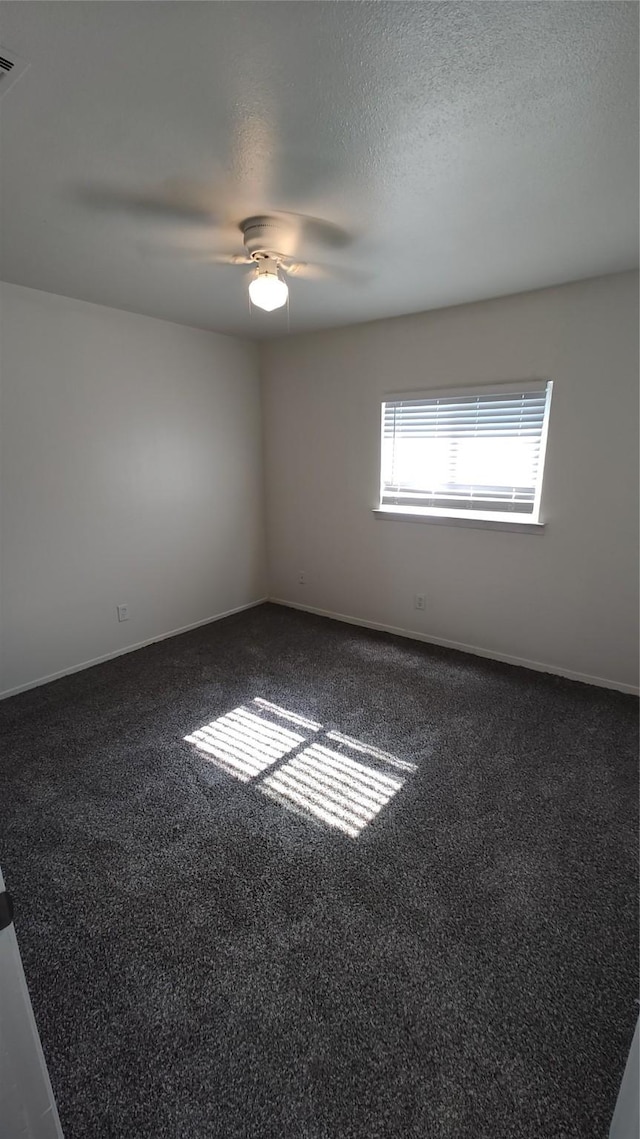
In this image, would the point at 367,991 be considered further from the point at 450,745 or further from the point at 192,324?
the point at 192,324

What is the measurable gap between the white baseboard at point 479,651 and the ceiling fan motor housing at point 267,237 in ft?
8.76

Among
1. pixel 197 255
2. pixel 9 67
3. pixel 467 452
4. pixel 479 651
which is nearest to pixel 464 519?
pixel 467 452

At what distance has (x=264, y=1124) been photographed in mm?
1059

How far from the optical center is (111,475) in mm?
3197

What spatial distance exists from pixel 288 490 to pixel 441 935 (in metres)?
3.35

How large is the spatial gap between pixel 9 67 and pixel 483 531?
2.93 meters

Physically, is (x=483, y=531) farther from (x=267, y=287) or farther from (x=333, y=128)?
(x=333, y=128)

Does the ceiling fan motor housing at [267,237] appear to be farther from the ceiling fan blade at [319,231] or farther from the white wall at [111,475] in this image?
the white wall at [111,475]

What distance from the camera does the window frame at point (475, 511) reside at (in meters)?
2.86

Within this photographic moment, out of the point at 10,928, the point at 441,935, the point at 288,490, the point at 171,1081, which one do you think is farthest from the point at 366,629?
the point at 10,928

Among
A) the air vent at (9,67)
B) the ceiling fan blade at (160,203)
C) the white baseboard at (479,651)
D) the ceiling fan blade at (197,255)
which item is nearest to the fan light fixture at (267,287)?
the ceiling fan blade at (197,255)

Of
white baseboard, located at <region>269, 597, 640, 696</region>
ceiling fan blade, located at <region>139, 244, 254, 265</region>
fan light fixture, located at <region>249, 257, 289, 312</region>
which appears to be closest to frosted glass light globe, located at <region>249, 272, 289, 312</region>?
fan light fixture, located at <region>249, 257, 289, 312</region>

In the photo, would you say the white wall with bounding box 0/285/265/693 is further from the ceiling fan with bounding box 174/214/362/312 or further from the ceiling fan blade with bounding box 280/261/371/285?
the ceiling fan blade with bounding box 280/261/371/285

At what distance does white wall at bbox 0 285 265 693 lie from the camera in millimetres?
2760
